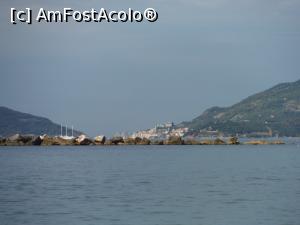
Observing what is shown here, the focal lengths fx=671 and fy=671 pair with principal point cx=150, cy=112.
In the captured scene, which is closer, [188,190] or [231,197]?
[231,197]

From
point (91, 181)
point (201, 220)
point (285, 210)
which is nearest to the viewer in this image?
point (201, 220)

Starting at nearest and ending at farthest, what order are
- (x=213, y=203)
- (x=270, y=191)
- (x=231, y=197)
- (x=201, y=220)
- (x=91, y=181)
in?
(x=201, y=220)
(x=213, y=203)
(x=231, y=197)
(x=270, y=191)
(x=91, y=181)

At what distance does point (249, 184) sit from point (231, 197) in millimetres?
11810

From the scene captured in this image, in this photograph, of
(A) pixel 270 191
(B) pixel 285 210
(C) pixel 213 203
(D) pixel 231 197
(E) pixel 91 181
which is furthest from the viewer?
(E) pixel 91 181

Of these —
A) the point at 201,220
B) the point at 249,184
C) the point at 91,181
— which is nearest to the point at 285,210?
the point at 201,220

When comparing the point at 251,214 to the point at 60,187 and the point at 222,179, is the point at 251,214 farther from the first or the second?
the point at 222,179

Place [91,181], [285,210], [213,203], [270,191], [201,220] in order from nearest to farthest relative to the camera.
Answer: [201,220], [285,210], [213,203], [270,191], [91,181]

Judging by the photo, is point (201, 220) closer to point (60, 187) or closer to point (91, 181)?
point (60, 187)

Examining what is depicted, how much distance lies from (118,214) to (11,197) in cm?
1233

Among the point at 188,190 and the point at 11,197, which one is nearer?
the point at 11,197

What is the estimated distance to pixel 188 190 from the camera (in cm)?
5175

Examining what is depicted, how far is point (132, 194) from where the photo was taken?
48.5 m

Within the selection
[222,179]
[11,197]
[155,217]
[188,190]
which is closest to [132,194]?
[188,190]

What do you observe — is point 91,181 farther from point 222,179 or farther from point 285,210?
point 285,210
